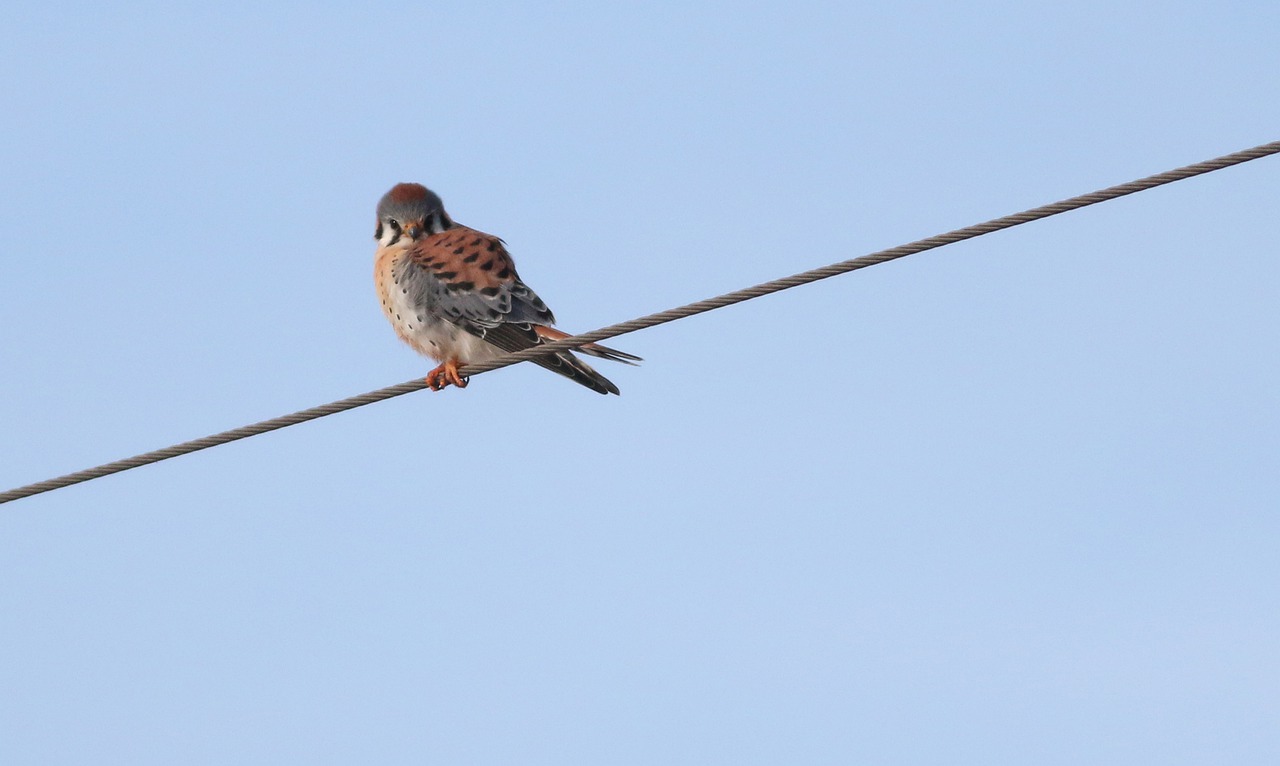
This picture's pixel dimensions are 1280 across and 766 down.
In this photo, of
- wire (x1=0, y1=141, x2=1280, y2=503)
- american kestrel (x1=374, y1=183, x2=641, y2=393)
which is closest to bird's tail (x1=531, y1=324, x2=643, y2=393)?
american kestrel (x1=374, y1=183, x2=641, y2=393)

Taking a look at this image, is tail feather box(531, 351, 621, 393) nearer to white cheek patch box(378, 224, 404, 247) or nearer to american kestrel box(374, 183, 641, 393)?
american kestrel box(374, 183, 641, 393)

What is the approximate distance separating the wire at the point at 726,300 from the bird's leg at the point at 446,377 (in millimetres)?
1513

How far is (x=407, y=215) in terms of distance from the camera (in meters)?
8.27

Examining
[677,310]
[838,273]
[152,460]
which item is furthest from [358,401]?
[838,273]

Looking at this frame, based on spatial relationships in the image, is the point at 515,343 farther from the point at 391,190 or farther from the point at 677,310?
the point at 677,310

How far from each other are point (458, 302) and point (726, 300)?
2497mm

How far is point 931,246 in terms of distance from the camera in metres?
5.02

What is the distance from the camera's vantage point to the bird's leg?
7328 millimetres

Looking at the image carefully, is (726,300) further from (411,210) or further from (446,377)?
(411,210)

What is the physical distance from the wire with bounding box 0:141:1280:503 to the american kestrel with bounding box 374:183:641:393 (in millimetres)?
1436

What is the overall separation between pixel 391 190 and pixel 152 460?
10.6ft

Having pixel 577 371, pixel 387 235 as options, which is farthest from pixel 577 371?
pixel 387 235

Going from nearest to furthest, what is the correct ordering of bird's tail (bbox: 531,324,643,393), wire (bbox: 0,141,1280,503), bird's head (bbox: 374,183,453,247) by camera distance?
wire (bbox: 0,141,1280,503) → bird's tail (bbox: 531,324,643,393) → bird's head (bbox: 374,183,453,247)

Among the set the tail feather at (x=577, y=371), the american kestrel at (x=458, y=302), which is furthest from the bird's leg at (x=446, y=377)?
the tail feather at (x=577, y=371)
